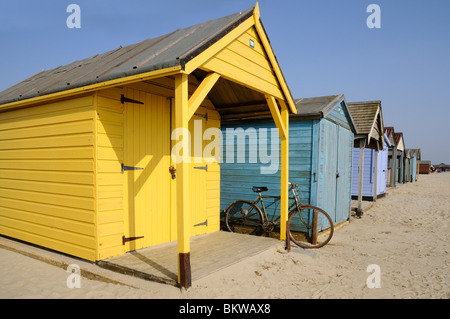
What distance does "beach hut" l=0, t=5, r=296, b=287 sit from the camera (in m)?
4.04

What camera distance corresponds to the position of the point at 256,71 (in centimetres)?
518

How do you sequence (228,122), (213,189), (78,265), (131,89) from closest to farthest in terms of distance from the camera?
A: 1. (78,265)
2. (131,89)
3. (213,189)
4. (228,122)

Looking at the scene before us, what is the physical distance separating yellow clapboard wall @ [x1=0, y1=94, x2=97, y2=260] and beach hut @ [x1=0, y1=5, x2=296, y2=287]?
0.02 m

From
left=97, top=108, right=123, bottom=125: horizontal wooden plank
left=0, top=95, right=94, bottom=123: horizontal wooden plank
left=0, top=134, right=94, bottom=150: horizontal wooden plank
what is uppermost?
left=0, top=95, right=94, bottom=123: horizontal wooden plank

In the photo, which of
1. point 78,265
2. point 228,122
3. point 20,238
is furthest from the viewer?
point 228,122

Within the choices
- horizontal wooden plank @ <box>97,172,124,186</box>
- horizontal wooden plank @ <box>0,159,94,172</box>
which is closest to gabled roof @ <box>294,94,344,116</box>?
horizontal wooden plank @ <box>97,172,124,186</box>

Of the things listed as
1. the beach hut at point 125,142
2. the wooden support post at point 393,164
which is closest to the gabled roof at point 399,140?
the wooden support post at point 393,164

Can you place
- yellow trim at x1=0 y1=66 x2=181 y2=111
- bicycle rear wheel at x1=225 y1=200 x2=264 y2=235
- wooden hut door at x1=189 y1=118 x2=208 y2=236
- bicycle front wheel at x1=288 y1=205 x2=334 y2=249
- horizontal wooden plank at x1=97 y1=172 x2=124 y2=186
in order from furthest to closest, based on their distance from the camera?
bicycle rear wheel at x1=225 y1=200 x2=264 y2=235 < bicycle front wheel at x1=288 y1=205 x2=334 y2=249 < wooden hut door at x1=189 y1=118 x2=208 y2=236 < horizontal wooden plank at x1=97 y1=172 x2=124 y2=186 < yellow trim at x1=0 y1=66 x2=181 y2=111

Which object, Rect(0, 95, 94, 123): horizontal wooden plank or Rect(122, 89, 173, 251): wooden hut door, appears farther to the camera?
Rect(122, 89, 173, 251): wooden hut door

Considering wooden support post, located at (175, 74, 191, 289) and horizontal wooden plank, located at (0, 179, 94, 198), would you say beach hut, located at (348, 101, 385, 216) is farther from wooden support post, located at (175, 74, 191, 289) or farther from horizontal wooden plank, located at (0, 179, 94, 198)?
horizontal wooden plank, located at (0, 179, 94, 198)

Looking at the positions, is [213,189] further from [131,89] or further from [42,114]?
[42,114]

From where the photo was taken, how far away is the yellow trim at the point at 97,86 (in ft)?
12.0
